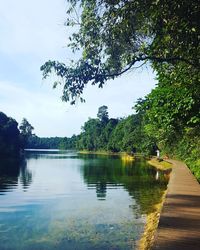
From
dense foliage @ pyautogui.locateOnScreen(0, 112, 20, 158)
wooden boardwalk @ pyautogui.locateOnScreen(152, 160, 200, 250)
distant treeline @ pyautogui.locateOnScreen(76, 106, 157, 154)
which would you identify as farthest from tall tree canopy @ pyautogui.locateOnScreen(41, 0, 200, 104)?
dense foliage @ pyautogui.locateOnScreen(0, 112, 20, 158)

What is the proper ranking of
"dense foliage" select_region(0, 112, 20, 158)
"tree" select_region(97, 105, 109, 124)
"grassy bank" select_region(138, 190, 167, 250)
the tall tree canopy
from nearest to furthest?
the tall tree canopy < "grassy bank" select_region(138, 190, 167, 250) < "dense foliage" select_region(0, 112, 20, 158) < "tree" select_region(97, 105, 109, 124)

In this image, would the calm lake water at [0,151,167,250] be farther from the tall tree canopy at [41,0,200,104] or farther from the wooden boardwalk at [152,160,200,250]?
the tall tree canopy at [41,0,200,104]

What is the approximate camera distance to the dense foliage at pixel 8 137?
93.4 m

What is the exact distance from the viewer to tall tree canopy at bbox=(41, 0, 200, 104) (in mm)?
8516

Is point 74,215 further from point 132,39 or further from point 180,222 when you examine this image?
point 132,39

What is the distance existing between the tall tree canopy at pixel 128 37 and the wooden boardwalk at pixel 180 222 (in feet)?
13.3

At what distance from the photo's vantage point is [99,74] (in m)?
9.84

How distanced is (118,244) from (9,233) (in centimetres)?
405

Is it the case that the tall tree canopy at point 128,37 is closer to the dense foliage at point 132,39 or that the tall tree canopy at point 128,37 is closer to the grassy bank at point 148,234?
the dense foliage at point 132,39

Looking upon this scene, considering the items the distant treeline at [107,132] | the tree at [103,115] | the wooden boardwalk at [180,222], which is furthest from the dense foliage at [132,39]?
the tree at [103,115]

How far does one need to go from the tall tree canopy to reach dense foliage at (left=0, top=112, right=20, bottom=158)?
83.2 meters

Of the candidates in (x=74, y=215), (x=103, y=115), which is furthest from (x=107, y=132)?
(x=74, y=215)

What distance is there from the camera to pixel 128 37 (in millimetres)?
10062

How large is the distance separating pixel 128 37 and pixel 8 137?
91.6 meters
